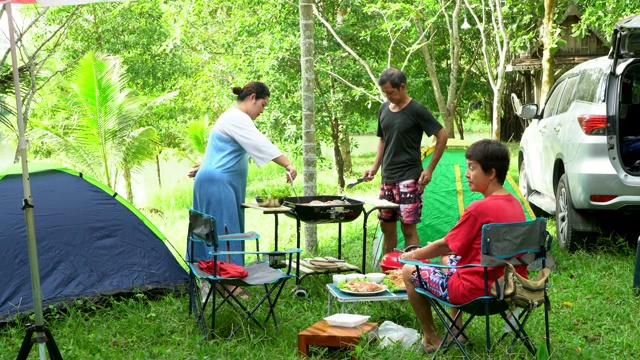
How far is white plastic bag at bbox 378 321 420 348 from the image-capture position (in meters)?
4.63

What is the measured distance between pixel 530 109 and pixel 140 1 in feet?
37.0

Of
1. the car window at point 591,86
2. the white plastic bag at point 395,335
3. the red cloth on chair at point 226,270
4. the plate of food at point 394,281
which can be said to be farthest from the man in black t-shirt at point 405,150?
the red cloth on chair at point 226,270

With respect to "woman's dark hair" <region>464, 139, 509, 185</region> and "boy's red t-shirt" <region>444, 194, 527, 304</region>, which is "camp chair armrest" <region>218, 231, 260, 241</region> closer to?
"boy's red t-shirt" <region>444, 194, 527, 304</region>

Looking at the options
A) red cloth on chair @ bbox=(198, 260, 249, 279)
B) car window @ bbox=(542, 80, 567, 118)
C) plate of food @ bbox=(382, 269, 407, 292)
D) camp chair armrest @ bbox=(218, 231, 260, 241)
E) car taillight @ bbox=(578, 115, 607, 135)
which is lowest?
plate of food @ bbox=(382, 269, 407, 292)

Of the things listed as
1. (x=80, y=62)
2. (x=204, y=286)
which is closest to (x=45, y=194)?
(x=204, y=286)

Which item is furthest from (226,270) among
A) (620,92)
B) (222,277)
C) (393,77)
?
(620,92)

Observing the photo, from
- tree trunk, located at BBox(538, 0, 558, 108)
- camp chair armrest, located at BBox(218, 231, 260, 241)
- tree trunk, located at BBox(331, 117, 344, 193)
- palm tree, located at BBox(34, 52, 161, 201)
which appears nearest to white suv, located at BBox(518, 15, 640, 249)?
tree trunk, located at BBox(538, 0, 558, 108)

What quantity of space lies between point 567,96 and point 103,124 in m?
7.80

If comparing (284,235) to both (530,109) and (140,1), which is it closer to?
(530,109)

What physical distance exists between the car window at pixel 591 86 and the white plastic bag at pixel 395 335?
291cm

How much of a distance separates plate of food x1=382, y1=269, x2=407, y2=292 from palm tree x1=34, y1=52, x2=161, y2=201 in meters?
8.09

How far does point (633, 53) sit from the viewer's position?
6.30 metres

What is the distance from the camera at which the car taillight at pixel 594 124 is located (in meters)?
6.39

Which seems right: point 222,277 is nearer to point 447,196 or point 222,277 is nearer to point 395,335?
point 395,335
